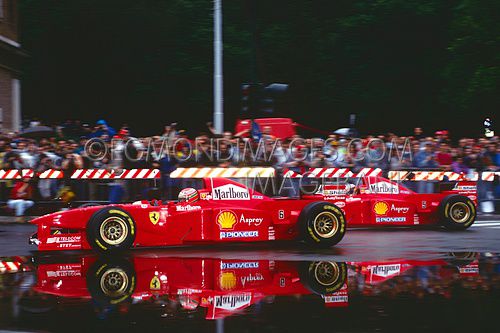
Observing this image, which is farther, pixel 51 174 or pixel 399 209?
pixel 51 174

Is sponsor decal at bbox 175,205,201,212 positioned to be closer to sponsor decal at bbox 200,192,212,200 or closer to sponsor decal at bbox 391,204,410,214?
sponsor decal at bbox 200,192,212,200

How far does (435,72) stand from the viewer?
3562cm

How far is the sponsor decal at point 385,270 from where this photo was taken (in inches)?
420

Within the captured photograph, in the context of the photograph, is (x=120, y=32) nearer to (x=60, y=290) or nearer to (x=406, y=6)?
(x=406, y=6)

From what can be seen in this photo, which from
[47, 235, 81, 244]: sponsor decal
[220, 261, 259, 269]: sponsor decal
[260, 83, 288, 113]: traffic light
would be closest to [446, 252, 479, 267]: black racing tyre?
[220, 261, 259, 269]: sponsor decal

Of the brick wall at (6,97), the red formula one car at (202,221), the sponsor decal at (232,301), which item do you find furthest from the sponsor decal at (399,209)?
the brick wall at (6,97)

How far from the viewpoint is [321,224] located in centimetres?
1335

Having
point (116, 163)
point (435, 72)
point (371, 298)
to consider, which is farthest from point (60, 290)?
point (435, 72)

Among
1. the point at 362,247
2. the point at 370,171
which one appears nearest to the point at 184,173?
the point at 370,171

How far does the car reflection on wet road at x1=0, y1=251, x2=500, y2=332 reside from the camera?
25.3ft

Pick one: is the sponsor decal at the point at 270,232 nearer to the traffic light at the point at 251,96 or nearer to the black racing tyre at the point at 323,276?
the black racing tyre at the point at 323,276

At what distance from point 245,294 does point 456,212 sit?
28.5ft

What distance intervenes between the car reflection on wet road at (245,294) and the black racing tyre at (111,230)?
10.5 inches

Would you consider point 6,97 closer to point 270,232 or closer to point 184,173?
point 184,173
